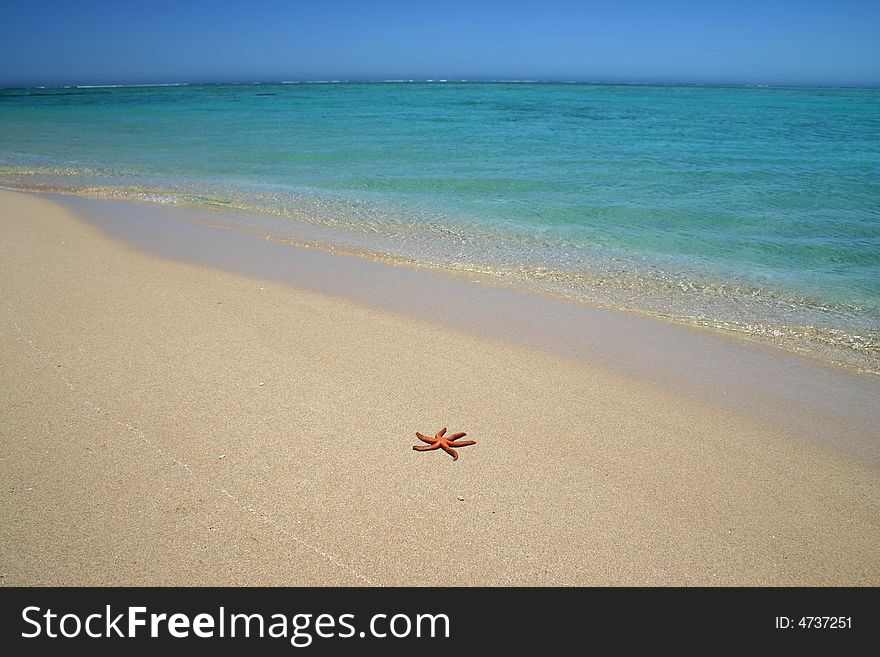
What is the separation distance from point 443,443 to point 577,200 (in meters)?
8.85

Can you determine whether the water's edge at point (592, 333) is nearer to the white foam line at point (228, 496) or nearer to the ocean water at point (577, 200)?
the ocean water at point (577, 200)

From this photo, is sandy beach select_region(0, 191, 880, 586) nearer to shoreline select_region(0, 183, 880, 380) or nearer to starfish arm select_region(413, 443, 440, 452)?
starfish arm select_region(413, 443, 440, 452)

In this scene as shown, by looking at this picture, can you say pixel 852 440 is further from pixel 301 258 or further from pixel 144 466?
pixel 301 258

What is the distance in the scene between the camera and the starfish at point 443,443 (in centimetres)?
338

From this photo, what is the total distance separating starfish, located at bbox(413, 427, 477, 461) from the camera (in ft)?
11.1

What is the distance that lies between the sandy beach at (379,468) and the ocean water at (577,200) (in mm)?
2136

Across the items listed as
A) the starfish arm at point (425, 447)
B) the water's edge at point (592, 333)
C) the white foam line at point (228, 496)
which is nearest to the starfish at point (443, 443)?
the starfish arm at point (425, 447)

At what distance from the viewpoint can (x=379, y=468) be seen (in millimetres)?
3238

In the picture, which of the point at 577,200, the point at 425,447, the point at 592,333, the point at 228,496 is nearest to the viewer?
the point at 228,496

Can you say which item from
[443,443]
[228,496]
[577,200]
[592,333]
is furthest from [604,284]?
[228,496]

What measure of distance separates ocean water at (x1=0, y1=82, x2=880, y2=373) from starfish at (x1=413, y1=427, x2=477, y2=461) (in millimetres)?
3291

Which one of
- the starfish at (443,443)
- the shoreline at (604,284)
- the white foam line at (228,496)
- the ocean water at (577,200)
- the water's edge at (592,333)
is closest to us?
the white foam line at (228,496)

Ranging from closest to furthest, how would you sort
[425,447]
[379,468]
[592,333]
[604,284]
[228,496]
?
1. [228,496]
2. [379,468]
3. [425,447]
4. [592,333]
5. [604,284]

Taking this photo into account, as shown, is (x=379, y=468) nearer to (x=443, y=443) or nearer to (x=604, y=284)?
(x=443, y=443)
